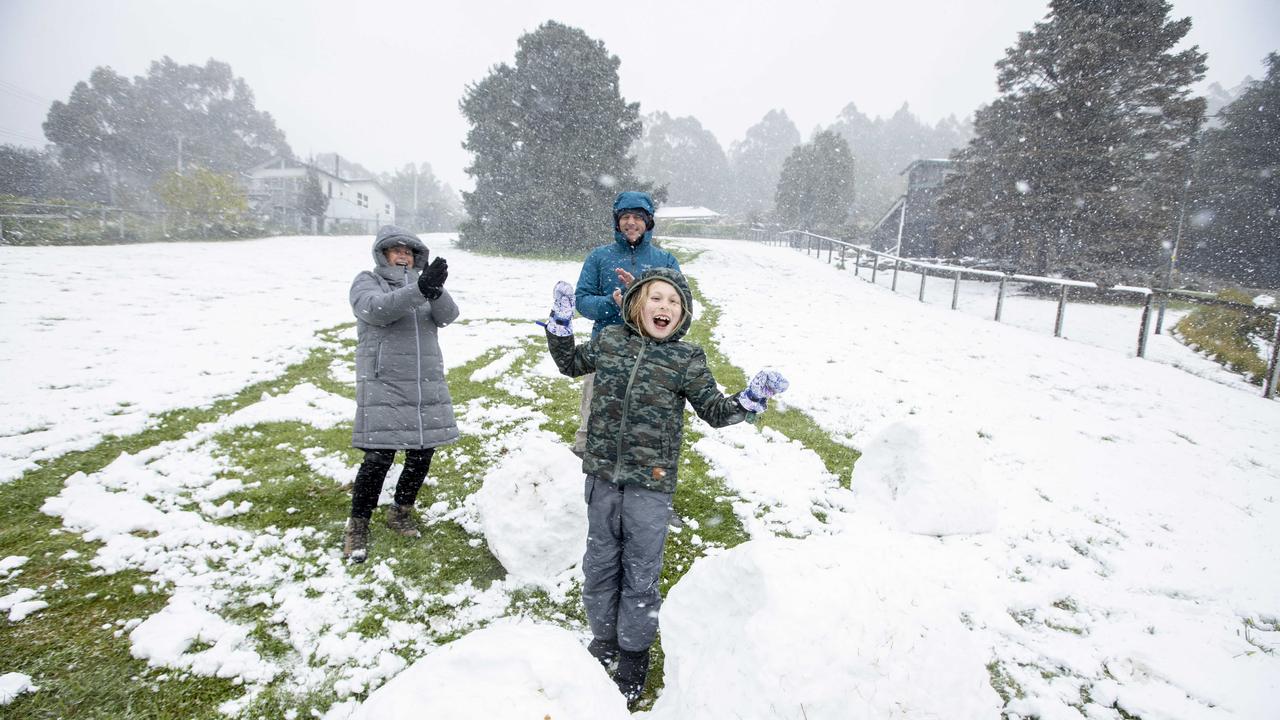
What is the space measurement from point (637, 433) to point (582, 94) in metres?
25.2

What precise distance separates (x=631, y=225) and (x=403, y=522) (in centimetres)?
247

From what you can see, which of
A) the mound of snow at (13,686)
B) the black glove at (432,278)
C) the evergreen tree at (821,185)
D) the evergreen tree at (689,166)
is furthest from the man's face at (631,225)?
the evergreen tree at (689,166)

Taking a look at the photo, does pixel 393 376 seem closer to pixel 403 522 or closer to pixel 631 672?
pixel 403 522

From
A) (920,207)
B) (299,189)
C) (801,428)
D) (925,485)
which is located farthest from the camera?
(299,189)

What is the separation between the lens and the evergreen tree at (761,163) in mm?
85375

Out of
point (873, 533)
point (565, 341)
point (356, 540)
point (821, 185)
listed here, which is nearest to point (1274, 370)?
point (873, 533)

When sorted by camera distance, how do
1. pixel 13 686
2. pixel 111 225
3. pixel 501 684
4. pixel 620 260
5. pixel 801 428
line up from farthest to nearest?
pixel 111 225 < pixel 801 428 < pixel 620 260 < pixel 13 686 < pixel 501 684

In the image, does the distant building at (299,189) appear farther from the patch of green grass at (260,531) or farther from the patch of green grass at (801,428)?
the patch of green grass at (260,531)

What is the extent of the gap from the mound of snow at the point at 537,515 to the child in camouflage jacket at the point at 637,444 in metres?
0.69

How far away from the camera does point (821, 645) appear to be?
1800mm

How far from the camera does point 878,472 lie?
Answer: 4000 mm

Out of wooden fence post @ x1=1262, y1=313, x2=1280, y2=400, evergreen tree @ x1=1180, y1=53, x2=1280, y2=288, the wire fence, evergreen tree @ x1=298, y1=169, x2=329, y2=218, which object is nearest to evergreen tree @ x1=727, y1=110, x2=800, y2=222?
evergreen tree @ x1=1180, y1=53, x2=1280, y2=288

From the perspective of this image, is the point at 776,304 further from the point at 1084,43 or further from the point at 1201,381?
the point at 1084,43

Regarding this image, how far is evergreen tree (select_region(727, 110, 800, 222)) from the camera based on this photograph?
85.4m
